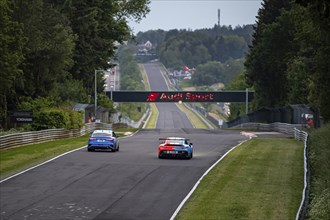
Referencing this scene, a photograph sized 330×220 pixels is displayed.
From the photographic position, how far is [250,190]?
27125mm

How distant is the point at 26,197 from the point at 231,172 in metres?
10.8

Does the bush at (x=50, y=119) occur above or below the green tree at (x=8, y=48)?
below

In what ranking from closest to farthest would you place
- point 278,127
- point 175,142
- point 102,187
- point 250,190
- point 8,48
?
point 250,190, point 102,187, point 175,142, point 8,48, point 278,127

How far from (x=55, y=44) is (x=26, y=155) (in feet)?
95.6

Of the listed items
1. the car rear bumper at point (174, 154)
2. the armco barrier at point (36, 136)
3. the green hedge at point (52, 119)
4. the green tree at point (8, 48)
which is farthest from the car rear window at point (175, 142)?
the green hedge at point (52, 119)

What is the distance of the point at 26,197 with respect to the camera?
1008 inches

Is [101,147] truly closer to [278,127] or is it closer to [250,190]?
[250,190]

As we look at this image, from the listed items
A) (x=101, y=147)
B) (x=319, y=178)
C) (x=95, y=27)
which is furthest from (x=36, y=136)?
(x=95, y=27)

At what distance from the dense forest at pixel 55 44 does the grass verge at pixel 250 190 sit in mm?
22680

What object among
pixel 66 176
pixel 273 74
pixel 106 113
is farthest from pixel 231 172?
pixel 106 113

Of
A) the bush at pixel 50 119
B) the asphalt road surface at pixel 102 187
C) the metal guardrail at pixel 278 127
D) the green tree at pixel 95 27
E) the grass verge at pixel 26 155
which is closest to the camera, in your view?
the asphalt road surface at pixel 102 187

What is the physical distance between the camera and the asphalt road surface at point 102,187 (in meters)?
22.9

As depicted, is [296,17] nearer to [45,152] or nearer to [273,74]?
[45,152]

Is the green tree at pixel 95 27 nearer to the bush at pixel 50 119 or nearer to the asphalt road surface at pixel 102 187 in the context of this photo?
the bush at pixel 50 119
